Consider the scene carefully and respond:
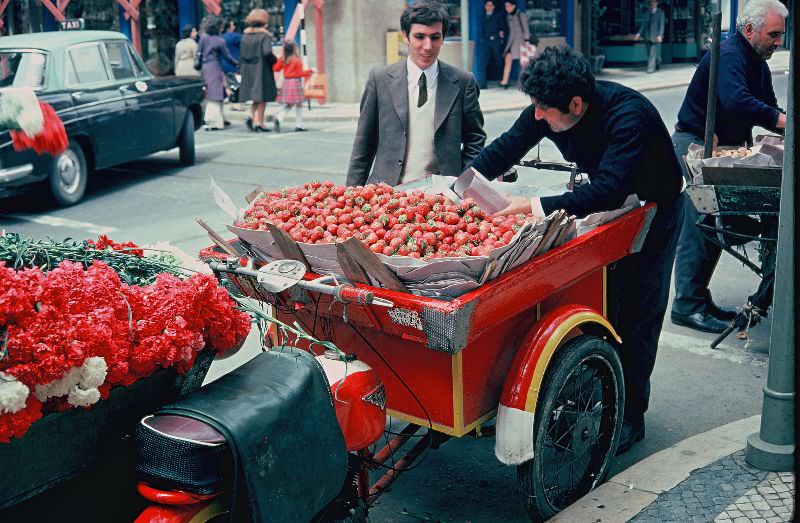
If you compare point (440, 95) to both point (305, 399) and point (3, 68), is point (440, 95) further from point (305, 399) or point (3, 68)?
point (3, 68)

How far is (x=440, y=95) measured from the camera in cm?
560

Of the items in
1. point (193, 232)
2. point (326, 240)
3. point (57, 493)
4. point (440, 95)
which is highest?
point (440, 95)

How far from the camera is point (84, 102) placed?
10781 millimetres

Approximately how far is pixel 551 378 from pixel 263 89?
1354cm

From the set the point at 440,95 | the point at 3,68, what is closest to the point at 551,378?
the point at 440,95

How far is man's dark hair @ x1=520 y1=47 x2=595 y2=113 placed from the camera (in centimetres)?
392

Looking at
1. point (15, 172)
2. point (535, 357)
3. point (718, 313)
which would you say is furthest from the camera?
point (15, 172)

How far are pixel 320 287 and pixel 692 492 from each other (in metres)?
1.79

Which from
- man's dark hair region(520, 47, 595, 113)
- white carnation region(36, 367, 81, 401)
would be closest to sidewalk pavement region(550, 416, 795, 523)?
man's dark hair region(520, 47, 595, 113)

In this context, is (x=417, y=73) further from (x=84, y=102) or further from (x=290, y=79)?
(x=290, y=79)

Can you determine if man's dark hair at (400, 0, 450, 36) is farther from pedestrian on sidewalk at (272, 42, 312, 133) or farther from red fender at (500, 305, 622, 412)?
pedestrian on sidewalk at (272, 42, 312, 133)

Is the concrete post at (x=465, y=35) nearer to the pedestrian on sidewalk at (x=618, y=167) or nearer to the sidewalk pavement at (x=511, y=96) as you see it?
the sidewalk pavement at (x=511, y=96)

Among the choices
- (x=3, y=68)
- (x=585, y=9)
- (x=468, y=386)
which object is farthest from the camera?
(x=585, y=9)

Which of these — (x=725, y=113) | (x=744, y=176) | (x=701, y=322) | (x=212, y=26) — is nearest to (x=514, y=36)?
(x=212, y=26)
